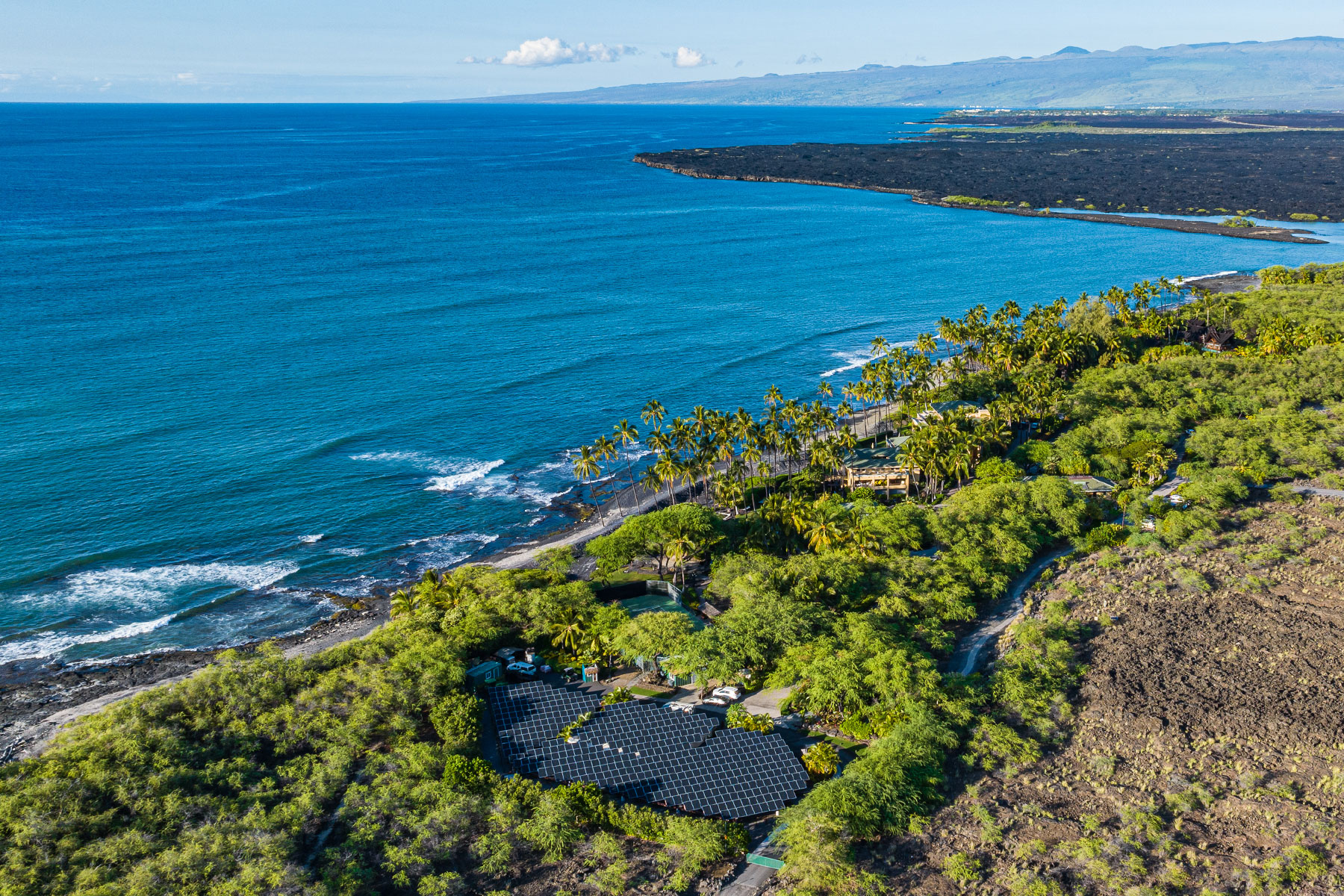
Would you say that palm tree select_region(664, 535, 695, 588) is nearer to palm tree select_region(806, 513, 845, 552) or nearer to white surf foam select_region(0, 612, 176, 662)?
palm tree select_region(806, 513, 845, 552)

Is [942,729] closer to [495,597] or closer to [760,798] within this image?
[760,798]

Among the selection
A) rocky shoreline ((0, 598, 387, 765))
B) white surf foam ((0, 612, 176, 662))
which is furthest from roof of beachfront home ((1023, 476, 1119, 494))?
white surf foam ((0, 612, 176, 662))

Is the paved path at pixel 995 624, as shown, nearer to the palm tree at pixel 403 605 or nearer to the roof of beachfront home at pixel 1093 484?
the roof of beachfront home at pixel 1093 484

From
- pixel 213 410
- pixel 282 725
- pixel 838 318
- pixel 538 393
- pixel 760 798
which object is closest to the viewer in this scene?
pixel 760 798

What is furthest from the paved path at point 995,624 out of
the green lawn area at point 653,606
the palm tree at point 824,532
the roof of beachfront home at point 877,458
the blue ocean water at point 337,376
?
the blue ocean water at point 337,376

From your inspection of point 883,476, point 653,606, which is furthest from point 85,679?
point 883,476

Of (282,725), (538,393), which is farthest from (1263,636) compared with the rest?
(538,393)

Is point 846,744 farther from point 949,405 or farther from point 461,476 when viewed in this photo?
point 949,405
